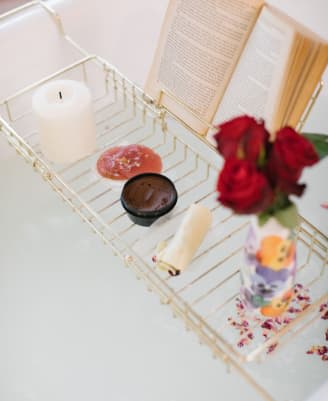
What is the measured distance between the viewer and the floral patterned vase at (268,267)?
41.1 inches

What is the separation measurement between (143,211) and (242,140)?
455 mm

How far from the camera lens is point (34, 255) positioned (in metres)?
1.71

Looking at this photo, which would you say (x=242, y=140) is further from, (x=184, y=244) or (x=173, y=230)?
(x=173, y=230)

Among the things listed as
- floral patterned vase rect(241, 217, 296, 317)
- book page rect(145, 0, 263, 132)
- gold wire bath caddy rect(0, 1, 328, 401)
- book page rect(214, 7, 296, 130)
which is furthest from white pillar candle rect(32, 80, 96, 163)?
floral patterned vase rect(241, 217, 296, 317)

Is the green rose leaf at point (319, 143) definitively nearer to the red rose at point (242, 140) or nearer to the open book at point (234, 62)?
the red rose at point (242, 140)

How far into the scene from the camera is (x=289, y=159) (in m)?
0.93

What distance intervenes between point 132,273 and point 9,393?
15.2 inches

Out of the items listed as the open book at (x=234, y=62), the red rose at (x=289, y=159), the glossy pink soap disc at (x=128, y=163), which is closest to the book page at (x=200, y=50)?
the open book at (x=234, y=62)

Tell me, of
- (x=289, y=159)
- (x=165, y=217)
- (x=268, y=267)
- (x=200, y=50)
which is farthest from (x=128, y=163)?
(x=289, y=159)

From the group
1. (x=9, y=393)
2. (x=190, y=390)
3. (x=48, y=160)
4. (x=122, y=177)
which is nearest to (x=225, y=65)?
(x=122, y=177)

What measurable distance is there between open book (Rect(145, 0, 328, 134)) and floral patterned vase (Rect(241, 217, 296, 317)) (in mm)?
377

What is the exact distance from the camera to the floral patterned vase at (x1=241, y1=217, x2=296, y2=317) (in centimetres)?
104

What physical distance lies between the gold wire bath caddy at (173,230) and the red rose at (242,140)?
1.14 feet

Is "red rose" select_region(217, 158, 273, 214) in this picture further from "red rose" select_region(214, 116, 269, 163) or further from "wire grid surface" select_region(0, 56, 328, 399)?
"wire grid surface" select_region(0, 56, 328, 399)
